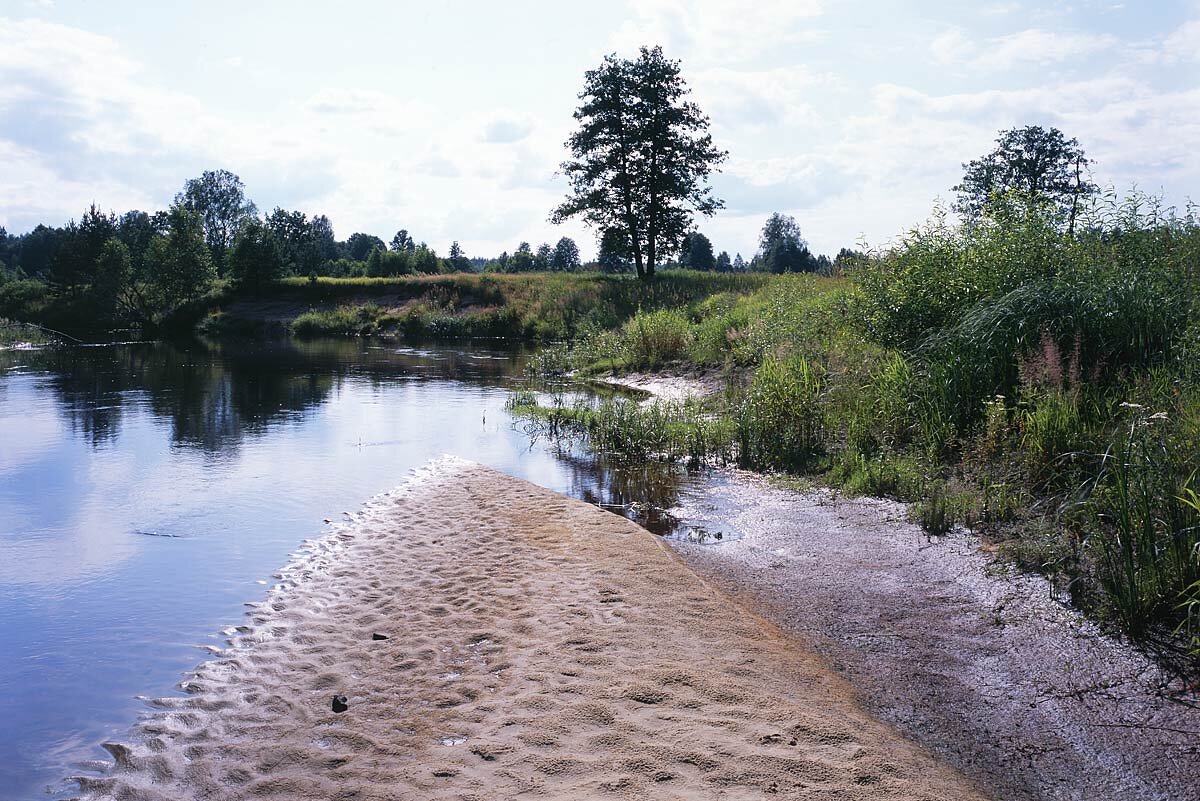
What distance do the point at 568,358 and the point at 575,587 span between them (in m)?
19.0

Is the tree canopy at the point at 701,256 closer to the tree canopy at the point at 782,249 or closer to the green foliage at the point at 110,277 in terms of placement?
the tree canopy at the point at 782,249

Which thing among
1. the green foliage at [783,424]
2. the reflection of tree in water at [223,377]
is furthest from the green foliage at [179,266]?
the green foliage at [783,424]

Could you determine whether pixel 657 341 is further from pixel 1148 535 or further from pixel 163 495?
pixel 1148 535

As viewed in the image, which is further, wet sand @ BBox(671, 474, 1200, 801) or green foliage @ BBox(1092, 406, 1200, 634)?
green foliage @ BBox(1092, 406, 1200, 634)

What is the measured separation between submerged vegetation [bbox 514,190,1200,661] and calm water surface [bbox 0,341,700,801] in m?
2.10

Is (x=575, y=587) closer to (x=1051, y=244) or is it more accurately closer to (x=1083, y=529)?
(x=1083, y=529)

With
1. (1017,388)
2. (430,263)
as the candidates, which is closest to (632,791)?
(1017,388)

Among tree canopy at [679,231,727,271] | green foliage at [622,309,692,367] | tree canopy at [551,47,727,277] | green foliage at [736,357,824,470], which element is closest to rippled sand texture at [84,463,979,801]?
green foliage at [736,357,824,470]

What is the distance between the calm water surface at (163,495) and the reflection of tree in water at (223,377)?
0.42 ft

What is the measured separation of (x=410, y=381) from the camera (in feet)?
77.0

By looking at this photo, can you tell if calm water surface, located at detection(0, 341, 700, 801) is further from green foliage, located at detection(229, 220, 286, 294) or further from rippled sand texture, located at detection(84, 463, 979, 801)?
green foliage, located at detection(229, 220, 286, 294)

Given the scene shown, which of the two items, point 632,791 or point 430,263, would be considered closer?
point 632,791

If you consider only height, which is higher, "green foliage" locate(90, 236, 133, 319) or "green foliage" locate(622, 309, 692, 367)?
"green foliage" locate(90, 236, 133, 319)

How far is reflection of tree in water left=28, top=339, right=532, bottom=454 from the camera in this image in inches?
642
